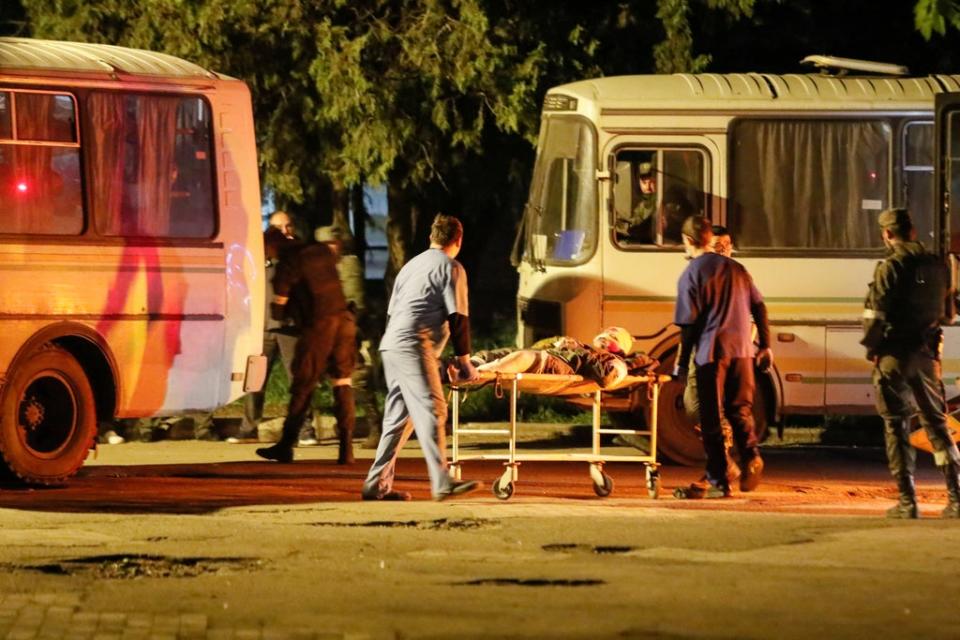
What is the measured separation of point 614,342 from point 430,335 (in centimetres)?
172

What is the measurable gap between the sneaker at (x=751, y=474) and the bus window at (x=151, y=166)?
4.25 metres

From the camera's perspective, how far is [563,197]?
1719 centimetres

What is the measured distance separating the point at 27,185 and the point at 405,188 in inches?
368

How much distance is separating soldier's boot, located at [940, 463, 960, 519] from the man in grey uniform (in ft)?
9.66

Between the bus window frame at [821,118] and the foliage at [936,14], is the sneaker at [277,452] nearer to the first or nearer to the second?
the bus window frame at [821,118]

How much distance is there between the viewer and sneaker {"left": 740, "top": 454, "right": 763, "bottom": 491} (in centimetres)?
1380

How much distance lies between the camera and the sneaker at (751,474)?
1380 centimetres

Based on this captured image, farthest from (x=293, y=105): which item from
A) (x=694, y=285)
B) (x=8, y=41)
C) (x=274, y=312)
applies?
(x=694, y=285)

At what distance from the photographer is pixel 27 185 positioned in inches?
550

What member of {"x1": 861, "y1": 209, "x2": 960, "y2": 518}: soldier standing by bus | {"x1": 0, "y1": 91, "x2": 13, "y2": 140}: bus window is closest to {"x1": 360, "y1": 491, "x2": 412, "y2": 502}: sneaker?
{"x1": 861, "y1": 209, "x2": 960, "y2": 518}: soldier standing by bus

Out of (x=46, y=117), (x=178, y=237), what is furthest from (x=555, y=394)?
(x=46, y=117)

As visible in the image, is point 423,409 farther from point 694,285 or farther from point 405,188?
point 405,188

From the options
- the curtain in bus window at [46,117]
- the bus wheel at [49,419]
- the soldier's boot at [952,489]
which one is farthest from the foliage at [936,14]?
the bus wheel at [49,419]

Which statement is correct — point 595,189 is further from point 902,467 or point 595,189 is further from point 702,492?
point 902,467
